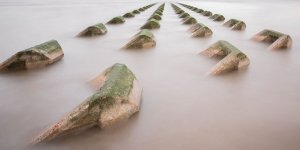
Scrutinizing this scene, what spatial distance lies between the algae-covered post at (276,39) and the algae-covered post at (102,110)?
5.20 m

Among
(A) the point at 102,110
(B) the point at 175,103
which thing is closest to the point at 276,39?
(B) the point at 175,103

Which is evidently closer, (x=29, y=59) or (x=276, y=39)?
(x=29, y=59)

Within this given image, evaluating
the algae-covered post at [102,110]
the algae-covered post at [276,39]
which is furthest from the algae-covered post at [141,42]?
the algae-covered post at [102,110]

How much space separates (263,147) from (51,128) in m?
2.09

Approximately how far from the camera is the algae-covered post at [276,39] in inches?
315

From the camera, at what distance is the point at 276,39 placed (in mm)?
8734

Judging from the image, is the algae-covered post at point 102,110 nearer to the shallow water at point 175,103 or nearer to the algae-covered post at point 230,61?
the shallow water at point 175,103

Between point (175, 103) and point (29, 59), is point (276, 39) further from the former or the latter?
point (29, 59)

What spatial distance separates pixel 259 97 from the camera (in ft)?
14.5

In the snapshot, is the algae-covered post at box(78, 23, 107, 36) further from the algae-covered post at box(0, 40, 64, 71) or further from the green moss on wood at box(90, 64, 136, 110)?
the green moss on wood at box(90, 64, 136, 110)

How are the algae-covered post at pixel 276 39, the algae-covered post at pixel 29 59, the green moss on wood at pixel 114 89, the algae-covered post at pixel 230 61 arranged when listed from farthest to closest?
the algae-covered post at pixel 276 39 < the algae-covered post at pixel 29 59 < the algae-covered post at pixel 230 61 < the green moss on wood at pixel 114 89

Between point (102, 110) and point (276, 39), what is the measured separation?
671 cm

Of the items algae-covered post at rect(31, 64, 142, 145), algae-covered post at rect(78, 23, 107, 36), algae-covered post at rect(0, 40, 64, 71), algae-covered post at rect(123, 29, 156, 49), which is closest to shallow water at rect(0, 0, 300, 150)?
algae-covered post at rect(31, 64, 142, 145)

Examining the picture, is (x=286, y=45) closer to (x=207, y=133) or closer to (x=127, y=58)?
(x=127, y=58)
